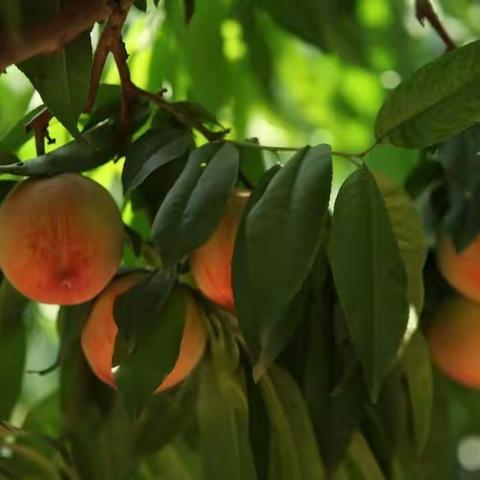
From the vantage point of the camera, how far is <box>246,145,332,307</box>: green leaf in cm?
49

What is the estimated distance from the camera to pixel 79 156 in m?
0.63

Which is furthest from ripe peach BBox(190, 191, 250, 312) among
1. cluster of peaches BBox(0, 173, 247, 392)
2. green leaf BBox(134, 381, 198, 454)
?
green leaf BBox(134, 381, 198, 454)

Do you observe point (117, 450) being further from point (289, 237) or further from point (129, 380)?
point (289, 237)

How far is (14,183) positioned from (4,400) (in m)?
0.14

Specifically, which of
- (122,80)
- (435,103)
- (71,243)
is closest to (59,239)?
(71,243)

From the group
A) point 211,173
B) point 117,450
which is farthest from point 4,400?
point 211,173

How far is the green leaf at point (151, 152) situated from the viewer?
0.61 metres

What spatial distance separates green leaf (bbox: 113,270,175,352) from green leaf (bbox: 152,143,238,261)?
5 centimetres

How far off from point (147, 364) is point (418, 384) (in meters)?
0.18

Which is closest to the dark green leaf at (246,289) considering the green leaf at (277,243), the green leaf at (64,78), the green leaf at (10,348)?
the green leaf at (277,243)

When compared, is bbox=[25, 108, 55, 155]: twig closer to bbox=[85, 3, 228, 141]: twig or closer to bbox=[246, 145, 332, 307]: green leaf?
bbox=[85, 3, 228, 141]: twig

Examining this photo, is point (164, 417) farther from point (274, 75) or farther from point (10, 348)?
point (274, 75)

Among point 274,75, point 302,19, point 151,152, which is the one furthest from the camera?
point 274,75

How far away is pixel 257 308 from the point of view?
1.65ft
